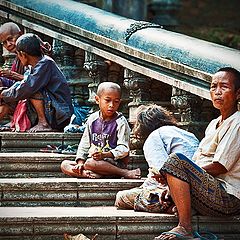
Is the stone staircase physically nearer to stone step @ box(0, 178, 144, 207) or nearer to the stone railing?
stone step @ box(0, 178, 144, 207)

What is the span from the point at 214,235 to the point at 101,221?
0.84 meters

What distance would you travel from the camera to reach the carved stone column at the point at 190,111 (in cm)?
998

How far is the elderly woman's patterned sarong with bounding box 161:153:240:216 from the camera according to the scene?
841cm

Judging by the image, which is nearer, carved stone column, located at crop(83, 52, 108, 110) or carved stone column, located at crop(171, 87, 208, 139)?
carved stone column, located at crop(171, 87, 208, 139)

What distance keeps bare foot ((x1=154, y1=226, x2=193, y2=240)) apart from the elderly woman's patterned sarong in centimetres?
28

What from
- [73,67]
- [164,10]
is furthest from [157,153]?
[164,10]

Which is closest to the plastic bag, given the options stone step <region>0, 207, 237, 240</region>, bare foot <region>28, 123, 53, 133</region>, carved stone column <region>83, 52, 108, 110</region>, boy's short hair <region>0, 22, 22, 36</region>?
bare foot <region>28, 123, 53, 133</region>

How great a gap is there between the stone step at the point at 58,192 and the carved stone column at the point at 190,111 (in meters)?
0.90

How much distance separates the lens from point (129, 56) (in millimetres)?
11172

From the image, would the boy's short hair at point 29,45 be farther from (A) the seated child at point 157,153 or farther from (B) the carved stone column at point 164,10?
(B) the carved stone column at point 164,10

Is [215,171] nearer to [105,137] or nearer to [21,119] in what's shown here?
[105,137]

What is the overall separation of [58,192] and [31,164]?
102cm

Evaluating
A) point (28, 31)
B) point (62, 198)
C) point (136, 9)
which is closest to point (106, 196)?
point (62, 198)

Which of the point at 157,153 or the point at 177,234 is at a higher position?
the point at 157,153
